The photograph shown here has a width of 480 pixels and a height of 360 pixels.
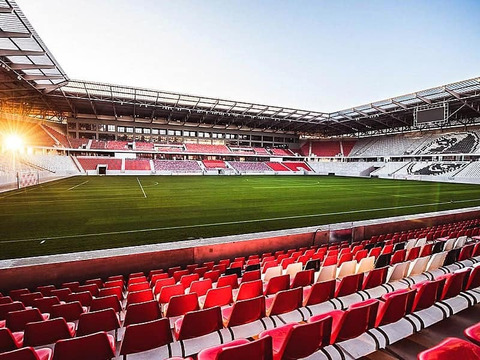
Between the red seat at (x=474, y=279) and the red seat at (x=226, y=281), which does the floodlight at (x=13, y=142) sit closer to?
the red seat at (x=226, y=281)

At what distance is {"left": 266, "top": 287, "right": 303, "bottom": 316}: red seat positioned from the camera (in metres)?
3.46

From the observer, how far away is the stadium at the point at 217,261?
2844 mm

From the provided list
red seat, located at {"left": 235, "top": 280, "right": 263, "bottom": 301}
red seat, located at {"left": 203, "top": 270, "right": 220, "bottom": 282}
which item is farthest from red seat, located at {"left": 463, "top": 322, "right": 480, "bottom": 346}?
red seat, located at {"left": 203, "top": 270, "right": 220, "bottom": 282}

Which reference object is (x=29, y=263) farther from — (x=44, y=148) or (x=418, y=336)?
(x=44, y=148)

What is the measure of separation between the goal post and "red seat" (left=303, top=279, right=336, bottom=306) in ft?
99.6

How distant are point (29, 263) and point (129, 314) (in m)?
4.42

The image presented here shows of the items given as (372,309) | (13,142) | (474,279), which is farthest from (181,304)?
(13,142)

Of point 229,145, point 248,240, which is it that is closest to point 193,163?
point 229,145

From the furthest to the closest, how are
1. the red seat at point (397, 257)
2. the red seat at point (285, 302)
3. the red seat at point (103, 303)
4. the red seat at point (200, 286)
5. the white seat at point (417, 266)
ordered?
the red seat at point (397, 257) → the white seat at point (417, 266) → the red seat at point (200, 286) → the red seat at point (103, 303) → the red seat at point (285, 302)

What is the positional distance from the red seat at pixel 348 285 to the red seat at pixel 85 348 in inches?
122

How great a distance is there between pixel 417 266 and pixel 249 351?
14.9 ft

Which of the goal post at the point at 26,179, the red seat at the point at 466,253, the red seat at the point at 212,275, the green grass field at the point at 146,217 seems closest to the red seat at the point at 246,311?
the red seat at the point at 212,275

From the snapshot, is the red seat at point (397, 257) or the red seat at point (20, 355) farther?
the red seat at point (397, 257)

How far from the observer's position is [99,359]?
7.88ft
